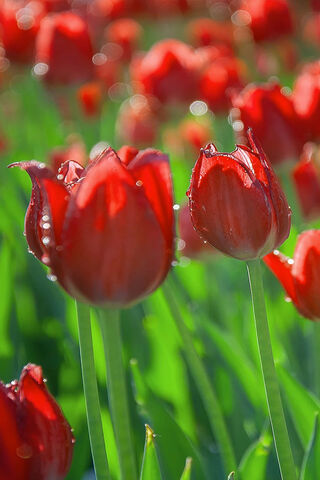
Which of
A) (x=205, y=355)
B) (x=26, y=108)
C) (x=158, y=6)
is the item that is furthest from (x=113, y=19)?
(x=205, y=355)

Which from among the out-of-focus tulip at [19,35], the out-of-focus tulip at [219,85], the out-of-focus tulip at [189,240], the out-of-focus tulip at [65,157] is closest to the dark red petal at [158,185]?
the out-of-focus tulip at [189,240]

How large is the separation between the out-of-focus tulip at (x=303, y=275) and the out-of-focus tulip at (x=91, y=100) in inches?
58.5

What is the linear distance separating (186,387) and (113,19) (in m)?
1.70

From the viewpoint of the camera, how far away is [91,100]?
7.38 ft

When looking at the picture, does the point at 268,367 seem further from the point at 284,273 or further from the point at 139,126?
the point at 139,126

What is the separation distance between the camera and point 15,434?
2.05 feet

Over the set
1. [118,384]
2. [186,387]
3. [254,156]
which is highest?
[254,156]

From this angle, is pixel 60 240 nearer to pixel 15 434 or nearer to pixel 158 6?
pixel 15 434

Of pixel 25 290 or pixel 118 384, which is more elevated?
pixel 118 384

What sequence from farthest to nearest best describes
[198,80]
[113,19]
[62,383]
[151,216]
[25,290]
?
[113,19], [198,80], [25,290], [62,383], [151,216]

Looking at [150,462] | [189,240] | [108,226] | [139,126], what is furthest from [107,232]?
[139,126]

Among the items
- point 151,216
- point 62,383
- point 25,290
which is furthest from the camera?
point 25,290

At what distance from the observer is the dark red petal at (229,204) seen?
0.67 meters

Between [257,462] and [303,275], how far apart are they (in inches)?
8.0
